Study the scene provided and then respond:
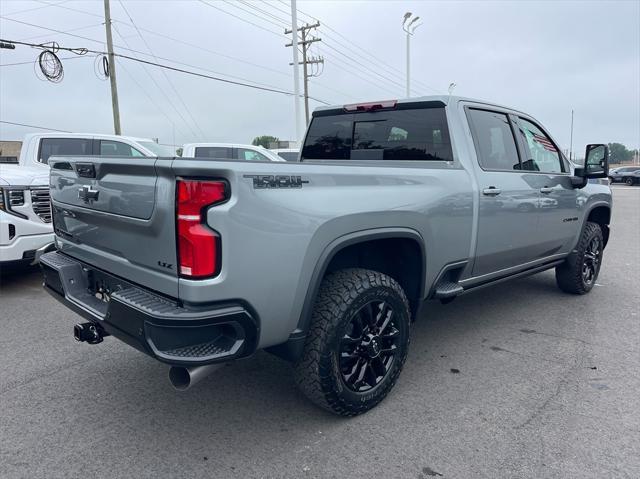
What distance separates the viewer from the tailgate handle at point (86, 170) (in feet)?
8.78

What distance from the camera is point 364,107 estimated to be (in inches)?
159

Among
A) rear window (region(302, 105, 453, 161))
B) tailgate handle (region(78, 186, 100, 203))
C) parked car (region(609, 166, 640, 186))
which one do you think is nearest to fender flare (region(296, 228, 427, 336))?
rear window (region(302, 105, 453, 161))

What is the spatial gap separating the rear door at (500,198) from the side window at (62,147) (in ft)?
20.9

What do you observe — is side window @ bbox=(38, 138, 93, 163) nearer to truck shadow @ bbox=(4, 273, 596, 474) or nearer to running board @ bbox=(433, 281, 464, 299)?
truck shadow @ bbox=(4, 273, 596, 474)

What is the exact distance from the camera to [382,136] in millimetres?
3961

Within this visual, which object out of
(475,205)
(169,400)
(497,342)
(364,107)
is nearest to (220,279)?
(169,400)

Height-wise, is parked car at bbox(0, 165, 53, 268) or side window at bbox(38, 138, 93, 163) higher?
side window at bbox(38, 138, 93, 163)

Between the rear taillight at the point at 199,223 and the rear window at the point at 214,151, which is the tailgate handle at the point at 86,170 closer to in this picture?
the rear taillight at the point at 199,223

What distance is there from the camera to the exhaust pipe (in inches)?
88.0

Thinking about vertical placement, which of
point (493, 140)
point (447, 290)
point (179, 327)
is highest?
point (493, 140)

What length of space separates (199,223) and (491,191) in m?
2.39

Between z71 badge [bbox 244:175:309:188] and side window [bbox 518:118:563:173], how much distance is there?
2.61 m

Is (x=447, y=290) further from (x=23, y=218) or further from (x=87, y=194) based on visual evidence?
(x=23, y=218)

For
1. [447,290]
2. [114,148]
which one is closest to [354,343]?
[447,290]
